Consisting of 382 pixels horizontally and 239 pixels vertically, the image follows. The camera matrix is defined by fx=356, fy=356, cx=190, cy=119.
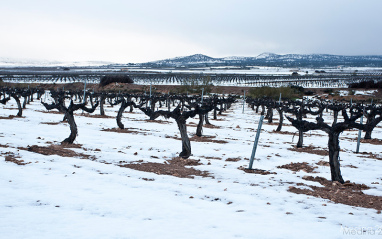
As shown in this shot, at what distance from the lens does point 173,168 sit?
11.2 m

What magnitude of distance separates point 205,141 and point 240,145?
77.4 inches

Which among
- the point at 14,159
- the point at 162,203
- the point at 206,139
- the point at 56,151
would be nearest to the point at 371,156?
the point at 206,139

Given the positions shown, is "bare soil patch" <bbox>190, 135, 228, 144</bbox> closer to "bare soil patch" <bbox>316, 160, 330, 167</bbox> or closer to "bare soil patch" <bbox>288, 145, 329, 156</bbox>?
"bare soil patch" <bbox>288, 145, 329, 156</bbox>

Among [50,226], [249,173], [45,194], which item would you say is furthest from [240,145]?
[50,226]

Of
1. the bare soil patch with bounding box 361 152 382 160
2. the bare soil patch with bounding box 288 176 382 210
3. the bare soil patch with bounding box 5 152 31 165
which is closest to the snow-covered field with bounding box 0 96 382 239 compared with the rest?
the bare soil patch with bounding box 5 152 31 165

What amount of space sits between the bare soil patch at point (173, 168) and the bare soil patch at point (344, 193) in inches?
117

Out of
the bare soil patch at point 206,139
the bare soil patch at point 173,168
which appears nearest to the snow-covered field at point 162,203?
the bare soil patch at point 173,168

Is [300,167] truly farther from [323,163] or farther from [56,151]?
[56,151]

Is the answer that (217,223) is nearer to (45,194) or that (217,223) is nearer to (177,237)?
(177,237)

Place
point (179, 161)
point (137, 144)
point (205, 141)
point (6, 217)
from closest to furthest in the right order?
point (6, 217)
point (179, 161)
point (137, 144)
point (205, 141)

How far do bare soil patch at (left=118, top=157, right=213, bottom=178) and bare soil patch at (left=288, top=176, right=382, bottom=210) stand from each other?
2.98 m

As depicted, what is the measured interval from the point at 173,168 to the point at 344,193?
196 inches

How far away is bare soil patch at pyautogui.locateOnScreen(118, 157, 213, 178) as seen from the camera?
10.5m

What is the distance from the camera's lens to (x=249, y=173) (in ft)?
35.5
